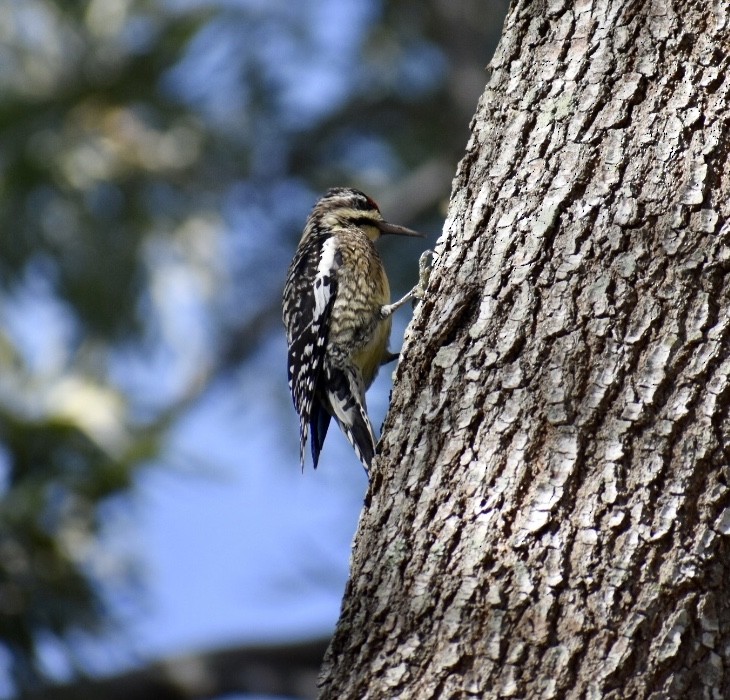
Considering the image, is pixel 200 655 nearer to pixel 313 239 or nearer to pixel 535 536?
pixel 313 239

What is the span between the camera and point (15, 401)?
19.7ft

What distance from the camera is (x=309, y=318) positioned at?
13.9ft

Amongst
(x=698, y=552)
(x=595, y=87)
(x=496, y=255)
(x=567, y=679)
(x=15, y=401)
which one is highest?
A: (x=15, y=401)

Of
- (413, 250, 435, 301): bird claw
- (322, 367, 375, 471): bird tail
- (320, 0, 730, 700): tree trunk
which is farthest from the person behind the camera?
(322, 367, 375, 471): bird tail

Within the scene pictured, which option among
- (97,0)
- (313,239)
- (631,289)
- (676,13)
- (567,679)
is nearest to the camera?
(567,679)

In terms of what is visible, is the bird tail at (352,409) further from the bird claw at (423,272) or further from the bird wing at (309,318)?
the bird claw at (423,272)

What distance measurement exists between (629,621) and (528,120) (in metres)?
0.98

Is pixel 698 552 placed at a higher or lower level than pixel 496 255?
lower

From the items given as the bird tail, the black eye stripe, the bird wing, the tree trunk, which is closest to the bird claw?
the bird tail

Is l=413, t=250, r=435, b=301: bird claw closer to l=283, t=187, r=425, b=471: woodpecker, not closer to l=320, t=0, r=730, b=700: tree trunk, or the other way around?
l=283, t=187, r=425, b=471: woodpecker

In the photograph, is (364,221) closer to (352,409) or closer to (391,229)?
(391,229)

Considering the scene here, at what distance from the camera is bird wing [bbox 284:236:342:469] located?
4.07 metres

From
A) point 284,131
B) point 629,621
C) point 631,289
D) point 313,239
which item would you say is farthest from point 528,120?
point 284,131

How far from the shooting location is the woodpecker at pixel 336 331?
13.2ft
